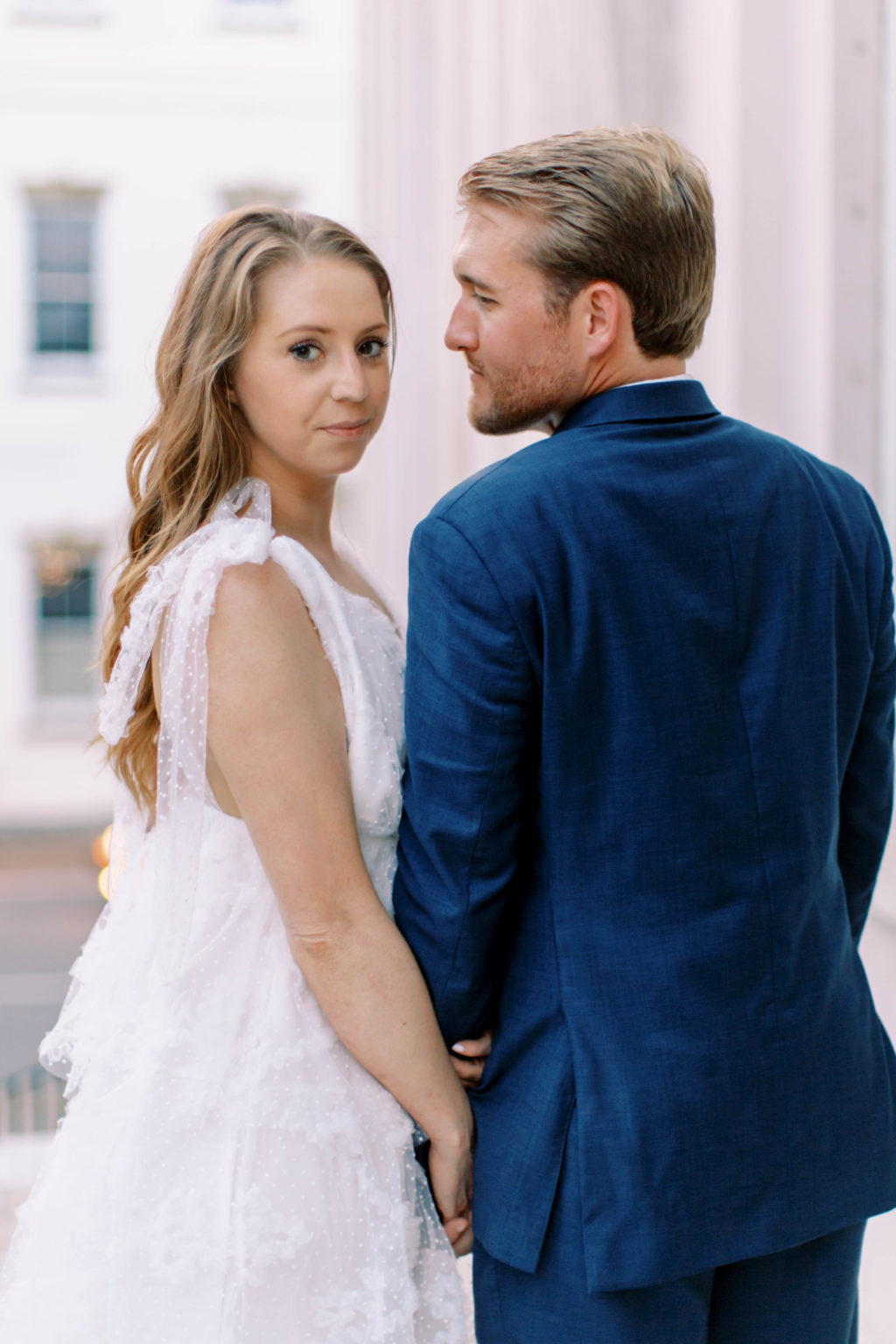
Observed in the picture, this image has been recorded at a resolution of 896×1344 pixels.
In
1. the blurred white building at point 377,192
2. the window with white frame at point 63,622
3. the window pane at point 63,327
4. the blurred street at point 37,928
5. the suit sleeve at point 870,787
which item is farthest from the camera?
the window pane at point 63,327

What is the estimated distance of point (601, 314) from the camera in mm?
1158

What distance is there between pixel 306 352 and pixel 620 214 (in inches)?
15.6

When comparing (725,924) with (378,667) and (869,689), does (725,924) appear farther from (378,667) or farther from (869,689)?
(378,667)

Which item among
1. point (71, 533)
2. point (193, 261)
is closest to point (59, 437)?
point (71, 533)

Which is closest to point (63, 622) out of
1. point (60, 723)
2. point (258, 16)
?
point (60, 723)

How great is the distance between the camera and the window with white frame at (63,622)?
10.2 metres

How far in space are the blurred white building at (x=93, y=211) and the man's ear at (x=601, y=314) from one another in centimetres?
940

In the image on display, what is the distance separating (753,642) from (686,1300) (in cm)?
61

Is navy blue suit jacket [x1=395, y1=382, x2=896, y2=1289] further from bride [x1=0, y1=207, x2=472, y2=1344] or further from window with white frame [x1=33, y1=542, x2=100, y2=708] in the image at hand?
window with white frame [x1=33, y1=542, x2=100, y2=708]

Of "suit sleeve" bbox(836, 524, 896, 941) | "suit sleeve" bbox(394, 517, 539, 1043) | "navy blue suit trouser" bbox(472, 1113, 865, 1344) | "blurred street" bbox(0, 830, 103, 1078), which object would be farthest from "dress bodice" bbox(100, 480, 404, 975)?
"blurred street" bbox(0, 830, 103, 1078)

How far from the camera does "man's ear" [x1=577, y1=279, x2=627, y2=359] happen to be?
3.76ft

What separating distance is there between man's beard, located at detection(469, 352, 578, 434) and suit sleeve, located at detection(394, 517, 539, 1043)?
0.55ft

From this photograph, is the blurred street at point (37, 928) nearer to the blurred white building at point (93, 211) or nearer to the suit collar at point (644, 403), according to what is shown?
the blurred white building at point (93, 211)

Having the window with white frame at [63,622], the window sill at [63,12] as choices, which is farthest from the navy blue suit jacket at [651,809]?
the window sill at [63,12]
